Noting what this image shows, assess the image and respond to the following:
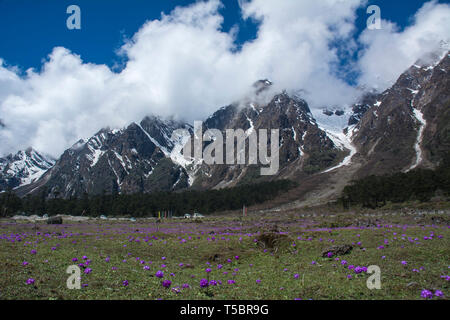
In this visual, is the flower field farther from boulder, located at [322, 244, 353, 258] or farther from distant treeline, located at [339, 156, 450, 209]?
distant treeline, located at [339, 156, 450, 209]

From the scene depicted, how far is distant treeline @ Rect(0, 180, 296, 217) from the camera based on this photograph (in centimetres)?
11906

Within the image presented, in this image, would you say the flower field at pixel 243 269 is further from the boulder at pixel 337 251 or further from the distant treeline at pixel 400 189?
the distant treeline at pixel 400 189

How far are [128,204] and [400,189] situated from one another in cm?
9140

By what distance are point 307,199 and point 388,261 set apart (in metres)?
149

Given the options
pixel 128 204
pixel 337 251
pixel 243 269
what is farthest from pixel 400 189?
pixel 128 204

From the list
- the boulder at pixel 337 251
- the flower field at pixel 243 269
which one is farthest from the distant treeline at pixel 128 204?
the boulder at pixel 337 251

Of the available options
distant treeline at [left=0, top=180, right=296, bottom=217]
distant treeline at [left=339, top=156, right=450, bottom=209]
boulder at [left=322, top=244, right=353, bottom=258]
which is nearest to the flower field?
boulder at [left=322, top=244, right=353, bottom=258]

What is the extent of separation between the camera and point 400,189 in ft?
291

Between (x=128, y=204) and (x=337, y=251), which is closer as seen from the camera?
(x=337, y=251)

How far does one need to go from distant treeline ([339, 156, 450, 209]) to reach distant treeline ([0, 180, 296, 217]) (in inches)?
2093

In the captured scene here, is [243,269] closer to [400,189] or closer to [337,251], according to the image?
[337,251]

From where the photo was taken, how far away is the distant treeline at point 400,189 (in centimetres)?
8319

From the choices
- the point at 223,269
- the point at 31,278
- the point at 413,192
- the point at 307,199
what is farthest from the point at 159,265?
the point at 307,199

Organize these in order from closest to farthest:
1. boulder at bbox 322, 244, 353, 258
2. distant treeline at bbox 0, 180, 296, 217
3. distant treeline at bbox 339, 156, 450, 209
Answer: boulder at bbox 322, 244, 353, 258 → distant treeline at bbox 339, 156, 450, 209 → distant treeline at bbox 0, 180, 296, 217
